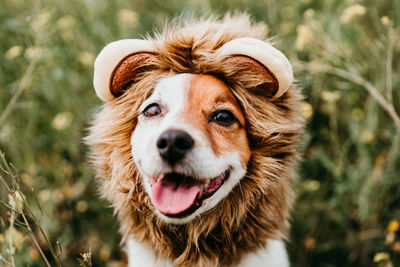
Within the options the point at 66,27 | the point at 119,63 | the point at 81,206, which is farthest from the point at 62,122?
the point at 119,63

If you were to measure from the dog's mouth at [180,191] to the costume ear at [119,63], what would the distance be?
442 mm

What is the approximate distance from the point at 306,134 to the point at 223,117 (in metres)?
1.10

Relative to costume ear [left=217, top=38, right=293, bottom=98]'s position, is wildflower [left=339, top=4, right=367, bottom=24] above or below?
above

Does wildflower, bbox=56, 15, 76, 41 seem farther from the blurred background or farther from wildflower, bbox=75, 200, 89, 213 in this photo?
wildflower, bbox=75, 200, 89, 213

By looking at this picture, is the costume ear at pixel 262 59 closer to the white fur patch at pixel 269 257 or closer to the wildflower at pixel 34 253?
the white fur patch at pixel 269 257

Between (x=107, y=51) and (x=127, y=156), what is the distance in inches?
17.9

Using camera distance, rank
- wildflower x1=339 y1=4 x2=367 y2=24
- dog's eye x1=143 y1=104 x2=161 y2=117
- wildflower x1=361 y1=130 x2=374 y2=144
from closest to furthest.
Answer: dog's eye x1=143 y1=104 x2=161 y2=117 < wildflower x1=339 y1=4 x2=367 y2=24 < wildflower x1=361 y1=130 x2=374 y2=144

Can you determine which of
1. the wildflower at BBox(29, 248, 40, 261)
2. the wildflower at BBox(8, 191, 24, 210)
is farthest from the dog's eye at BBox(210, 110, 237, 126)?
the wildflower at BBox(29, 248, 40, 261)

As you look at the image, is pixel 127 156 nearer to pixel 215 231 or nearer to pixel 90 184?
pixel 215 231

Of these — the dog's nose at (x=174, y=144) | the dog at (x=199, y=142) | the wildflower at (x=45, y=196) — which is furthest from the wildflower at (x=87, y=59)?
the dog's nose at (x=174, y=144)

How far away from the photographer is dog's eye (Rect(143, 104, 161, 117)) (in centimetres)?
154

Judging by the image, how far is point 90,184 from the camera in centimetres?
291

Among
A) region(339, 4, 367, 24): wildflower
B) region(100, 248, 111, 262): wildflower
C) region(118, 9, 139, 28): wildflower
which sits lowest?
region(100, 248, 111, 262): wildflower

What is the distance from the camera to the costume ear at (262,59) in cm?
141
